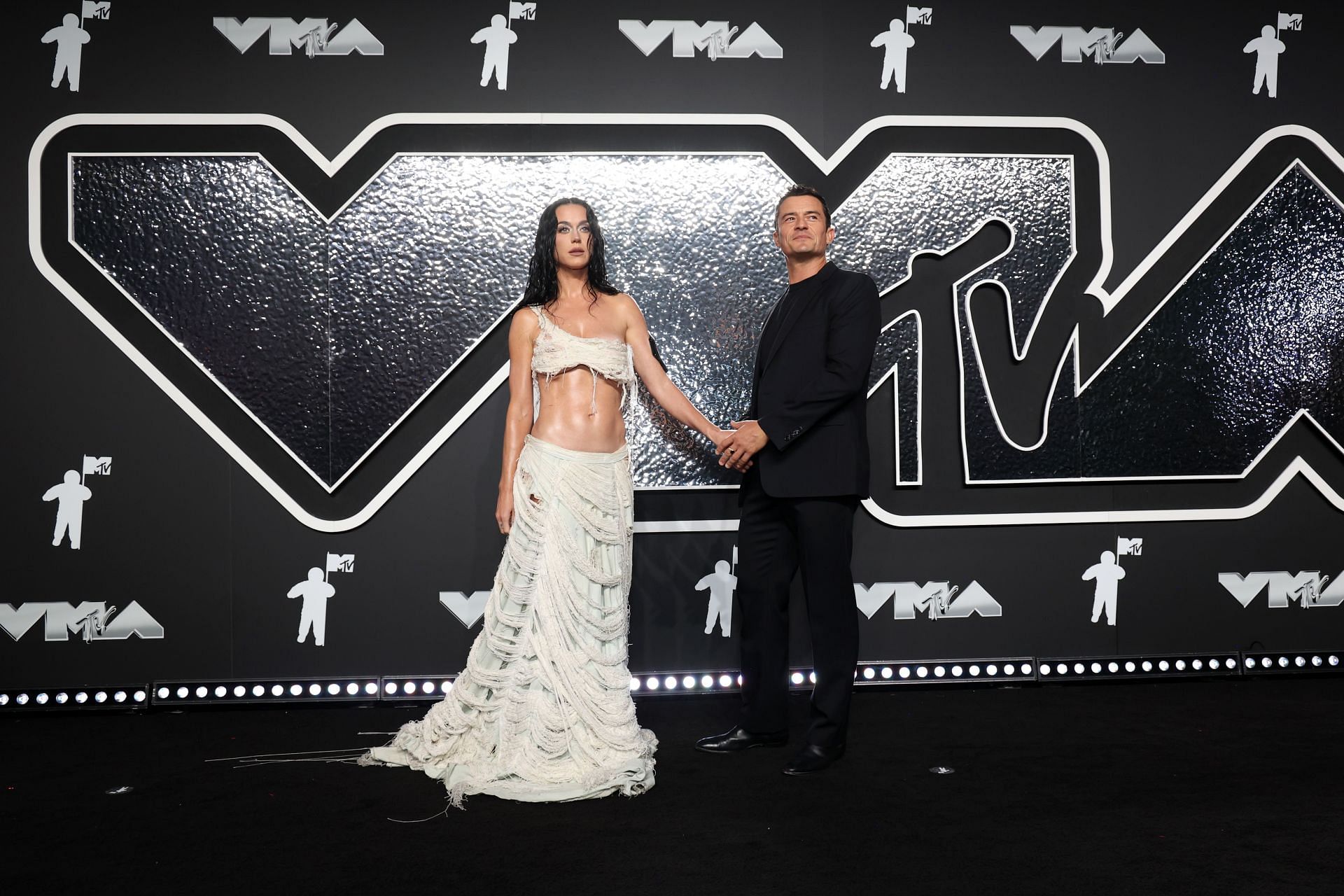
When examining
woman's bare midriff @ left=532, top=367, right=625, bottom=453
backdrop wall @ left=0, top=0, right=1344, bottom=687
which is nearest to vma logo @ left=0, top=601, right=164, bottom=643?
backdrop wall @ left=0, top=0, right=1344, bottom=687

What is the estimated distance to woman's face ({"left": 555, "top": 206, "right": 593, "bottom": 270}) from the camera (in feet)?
10.0

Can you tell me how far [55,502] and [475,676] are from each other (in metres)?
1.97

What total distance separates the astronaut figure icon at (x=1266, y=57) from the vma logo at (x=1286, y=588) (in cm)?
200

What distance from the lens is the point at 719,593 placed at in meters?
3.93

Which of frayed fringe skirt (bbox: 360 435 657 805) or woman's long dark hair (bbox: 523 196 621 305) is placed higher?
woman's long dark hair (bbox: 523 196 621 305)

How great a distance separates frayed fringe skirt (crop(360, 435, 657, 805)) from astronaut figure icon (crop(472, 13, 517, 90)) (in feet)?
5.44

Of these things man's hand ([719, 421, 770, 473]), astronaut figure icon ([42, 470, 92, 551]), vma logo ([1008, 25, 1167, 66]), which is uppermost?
vma logo ([1008, 25, 1167, 66])

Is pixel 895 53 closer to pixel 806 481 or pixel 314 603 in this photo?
pixel 806 481

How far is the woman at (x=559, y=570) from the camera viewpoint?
2.84m

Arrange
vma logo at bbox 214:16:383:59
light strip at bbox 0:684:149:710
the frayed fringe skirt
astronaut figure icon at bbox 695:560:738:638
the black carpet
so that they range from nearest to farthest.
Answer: the black carpet
the frayed fringe skirt
light strip at bbox 0:684:149:710
vma logo at bbox 214:16:383:59
astronaut figure icon at bbox 695:560:738:638

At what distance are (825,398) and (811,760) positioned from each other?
1.07m

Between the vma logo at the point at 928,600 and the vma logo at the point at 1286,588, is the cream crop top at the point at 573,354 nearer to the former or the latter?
the vma logo at the point at 928,600

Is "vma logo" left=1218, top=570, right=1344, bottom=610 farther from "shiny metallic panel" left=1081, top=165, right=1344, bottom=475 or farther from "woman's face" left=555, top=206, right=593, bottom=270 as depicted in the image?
"woman's face" left=555, top=206, right=593, bottom=270

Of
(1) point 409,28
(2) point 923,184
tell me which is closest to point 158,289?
(1) point 409,28
